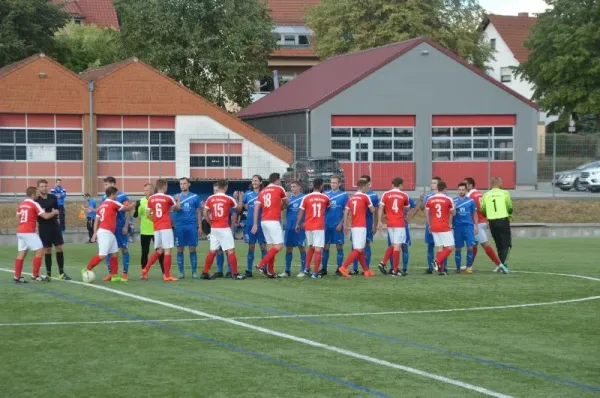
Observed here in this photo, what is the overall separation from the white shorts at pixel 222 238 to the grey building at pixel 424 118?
31314 millimetres

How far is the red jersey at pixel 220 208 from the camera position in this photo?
2077cm

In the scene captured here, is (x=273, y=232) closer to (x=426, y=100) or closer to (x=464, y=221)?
(x=464, y=221)

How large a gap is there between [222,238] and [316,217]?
184cm

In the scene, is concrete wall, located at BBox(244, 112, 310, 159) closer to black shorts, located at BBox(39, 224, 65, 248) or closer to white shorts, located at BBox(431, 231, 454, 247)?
white shorts, located at BBox(431, 231, 454, 247)

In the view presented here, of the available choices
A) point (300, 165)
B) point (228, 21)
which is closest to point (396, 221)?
point (300, 165)

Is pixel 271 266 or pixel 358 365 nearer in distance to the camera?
pixel 358 365

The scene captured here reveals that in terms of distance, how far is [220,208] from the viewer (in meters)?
20.8

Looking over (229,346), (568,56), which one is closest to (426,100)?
(568,56)

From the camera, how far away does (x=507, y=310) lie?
16406 mm

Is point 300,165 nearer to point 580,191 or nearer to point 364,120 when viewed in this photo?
point 364,120

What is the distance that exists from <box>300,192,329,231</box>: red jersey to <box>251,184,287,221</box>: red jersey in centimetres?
45

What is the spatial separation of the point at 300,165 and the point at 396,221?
22016 millimetres

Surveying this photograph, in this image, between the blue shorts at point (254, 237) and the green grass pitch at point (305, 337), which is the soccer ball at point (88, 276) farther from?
the blue shorts at point (254, 237)

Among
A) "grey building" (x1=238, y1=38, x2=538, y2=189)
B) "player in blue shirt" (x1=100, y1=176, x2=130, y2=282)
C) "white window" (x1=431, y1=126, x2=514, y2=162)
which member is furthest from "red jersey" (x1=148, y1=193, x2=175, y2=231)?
"white window" (x1=431, y1=126, x2=514, y2=162)
